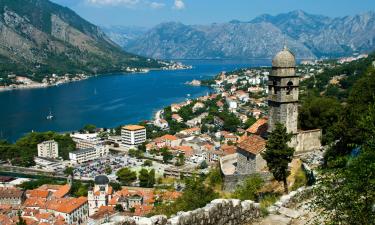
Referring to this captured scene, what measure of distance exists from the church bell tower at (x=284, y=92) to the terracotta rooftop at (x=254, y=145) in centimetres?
69

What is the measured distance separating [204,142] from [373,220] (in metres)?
48.6

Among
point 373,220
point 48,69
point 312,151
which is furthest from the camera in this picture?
point 48,69

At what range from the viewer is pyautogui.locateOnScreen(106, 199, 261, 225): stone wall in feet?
12.7

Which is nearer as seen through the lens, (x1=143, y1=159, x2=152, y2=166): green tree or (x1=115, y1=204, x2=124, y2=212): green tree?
(x1=115, y1=204, x2=124, y2=212): green tree

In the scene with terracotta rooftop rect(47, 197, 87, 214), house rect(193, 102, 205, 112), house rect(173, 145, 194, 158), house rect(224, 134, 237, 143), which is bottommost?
terracotta rooftop rect(47, 197, 87, 214)

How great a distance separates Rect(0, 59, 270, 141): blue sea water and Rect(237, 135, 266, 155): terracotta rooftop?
50.8 meters

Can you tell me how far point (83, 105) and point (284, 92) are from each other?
246ft

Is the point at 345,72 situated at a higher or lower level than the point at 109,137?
higher

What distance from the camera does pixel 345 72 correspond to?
64875mm

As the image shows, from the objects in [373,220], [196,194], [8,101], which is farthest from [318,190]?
[8,101]

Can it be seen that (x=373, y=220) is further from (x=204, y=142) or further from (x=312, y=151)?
(x=204, y=142)

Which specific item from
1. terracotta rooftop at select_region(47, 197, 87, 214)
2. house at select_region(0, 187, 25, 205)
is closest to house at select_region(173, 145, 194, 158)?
terracotta rooftop at select_region(47, 197, 87, 214)

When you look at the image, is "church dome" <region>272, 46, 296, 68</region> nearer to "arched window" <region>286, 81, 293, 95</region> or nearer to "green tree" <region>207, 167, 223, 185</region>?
"arched window" <region>286, 81, 293, 95</region>

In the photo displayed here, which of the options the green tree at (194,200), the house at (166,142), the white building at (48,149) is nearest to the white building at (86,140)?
the white building at (48,149)
